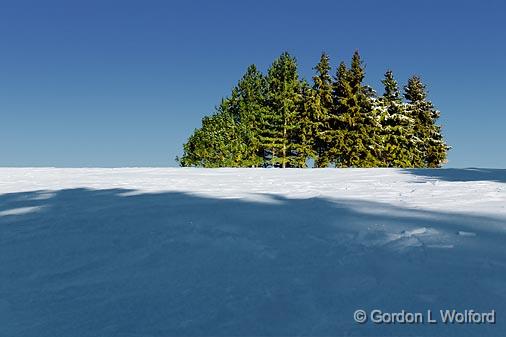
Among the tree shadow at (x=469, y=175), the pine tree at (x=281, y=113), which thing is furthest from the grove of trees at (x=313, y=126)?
the tree shadow at (x=469, y=175)

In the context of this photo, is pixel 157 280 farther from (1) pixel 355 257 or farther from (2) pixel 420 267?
(2) pixel 420 267

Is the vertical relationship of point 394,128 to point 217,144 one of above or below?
→ above

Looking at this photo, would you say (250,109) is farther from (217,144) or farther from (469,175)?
(469,175)

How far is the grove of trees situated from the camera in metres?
32.5

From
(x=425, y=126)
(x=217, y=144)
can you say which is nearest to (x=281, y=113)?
(x=217, y=144)

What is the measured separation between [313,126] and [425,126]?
36.9 feet

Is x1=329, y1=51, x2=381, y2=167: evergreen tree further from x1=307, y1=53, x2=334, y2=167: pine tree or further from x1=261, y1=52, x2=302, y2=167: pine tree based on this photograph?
x1=261, y1=52, x2=302, y2=167: pine tree

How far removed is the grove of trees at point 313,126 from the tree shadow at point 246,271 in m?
28.5

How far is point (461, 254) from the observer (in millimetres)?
2951

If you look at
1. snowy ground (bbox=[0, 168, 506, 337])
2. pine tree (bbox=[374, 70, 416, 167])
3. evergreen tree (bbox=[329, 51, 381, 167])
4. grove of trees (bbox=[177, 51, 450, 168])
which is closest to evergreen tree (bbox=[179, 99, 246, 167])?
grove of trees (bbox=[177, 51, 450, 168])

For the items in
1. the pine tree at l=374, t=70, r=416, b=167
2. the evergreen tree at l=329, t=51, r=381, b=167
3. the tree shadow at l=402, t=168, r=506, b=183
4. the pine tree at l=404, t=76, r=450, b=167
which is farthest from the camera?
the pine tree at l=404, t=76, r=450, b=167

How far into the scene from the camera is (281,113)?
111 feet

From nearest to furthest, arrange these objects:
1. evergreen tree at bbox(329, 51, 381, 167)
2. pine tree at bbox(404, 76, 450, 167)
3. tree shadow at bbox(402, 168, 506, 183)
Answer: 1. tree shadow at bbox(402, 168, 506, 183)
2. evergreen tree at bbox(329, 51, 381, 167)
3. pine tree at bbox(404, 76, 450, 167)

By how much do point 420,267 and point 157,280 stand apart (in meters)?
1.68
